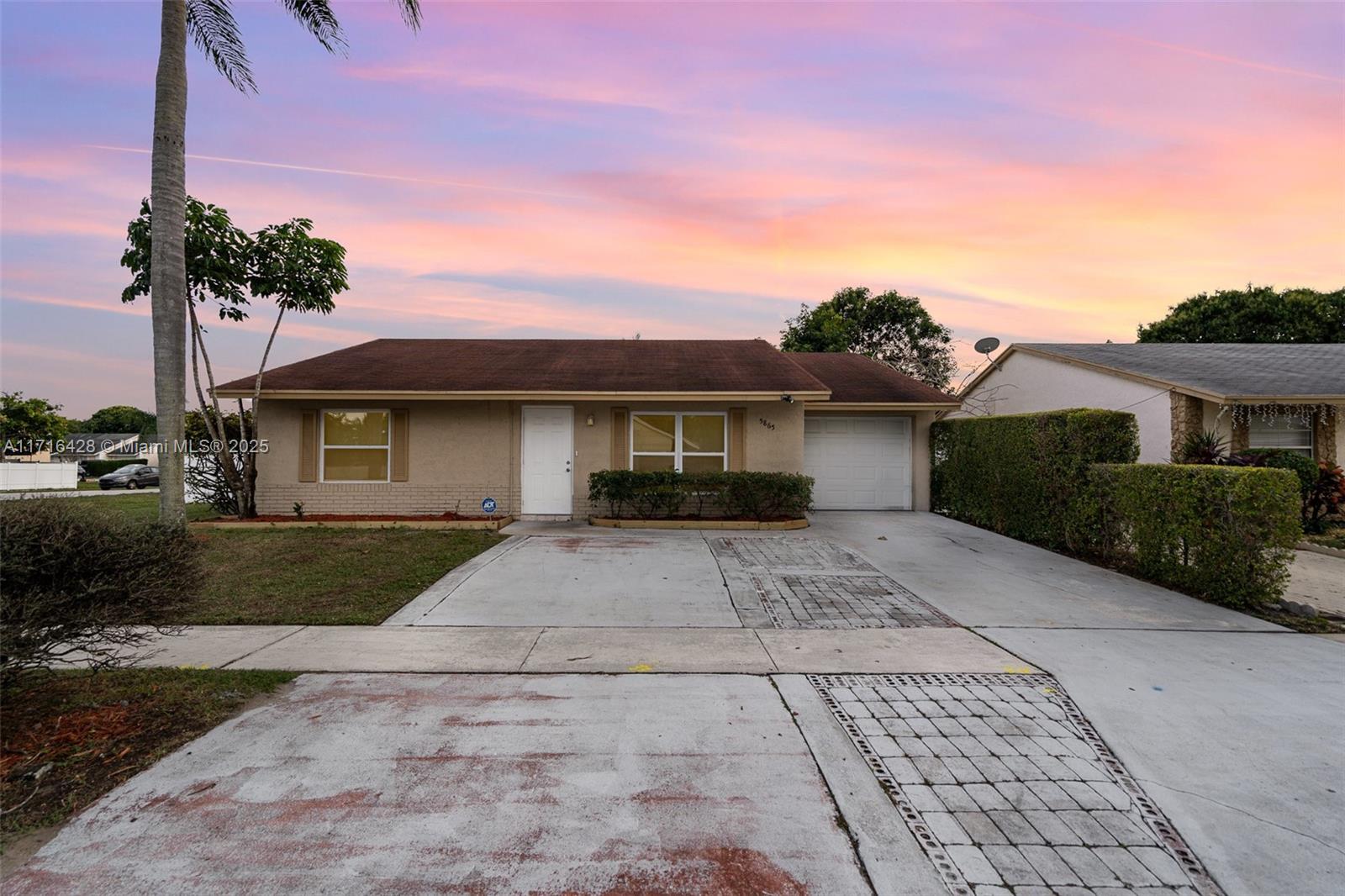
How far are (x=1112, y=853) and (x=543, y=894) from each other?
2.24m

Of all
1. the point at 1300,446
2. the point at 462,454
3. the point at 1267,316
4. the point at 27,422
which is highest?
the point at 1267,316

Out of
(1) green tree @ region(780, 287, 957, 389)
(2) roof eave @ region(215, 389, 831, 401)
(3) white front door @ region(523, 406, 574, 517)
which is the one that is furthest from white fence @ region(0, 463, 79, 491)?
(1) green tree @ region(780, 287, 957, 389)

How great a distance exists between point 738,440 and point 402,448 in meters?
6.90

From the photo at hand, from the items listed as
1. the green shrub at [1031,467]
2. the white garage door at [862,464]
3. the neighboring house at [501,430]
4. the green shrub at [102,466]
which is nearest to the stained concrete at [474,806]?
the green shrub at [1031,467]

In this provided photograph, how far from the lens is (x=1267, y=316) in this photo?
26672 mm

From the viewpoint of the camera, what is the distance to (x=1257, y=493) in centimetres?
562

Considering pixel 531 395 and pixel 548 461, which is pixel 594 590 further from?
pixel 548 461

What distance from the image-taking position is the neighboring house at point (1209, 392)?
402 inches

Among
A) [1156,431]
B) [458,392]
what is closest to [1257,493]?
[1156,431]

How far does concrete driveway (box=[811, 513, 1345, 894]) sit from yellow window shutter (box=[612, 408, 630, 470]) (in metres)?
5.87

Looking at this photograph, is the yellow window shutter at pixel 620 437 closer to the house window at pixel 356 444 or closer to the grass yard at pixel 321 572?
the grass yard at pixel 321 572

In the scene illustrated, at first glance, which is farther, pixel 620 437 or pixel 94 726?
pixel 620 437

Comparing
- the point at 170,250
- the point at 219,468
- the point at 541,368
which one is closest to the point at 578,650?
the point at 170,250

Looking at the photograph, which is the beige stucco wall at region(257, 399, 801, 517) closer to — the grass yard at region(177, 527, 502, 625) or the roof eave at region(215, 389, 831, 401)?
the roof eave at region(215, 389, 831, 401)
